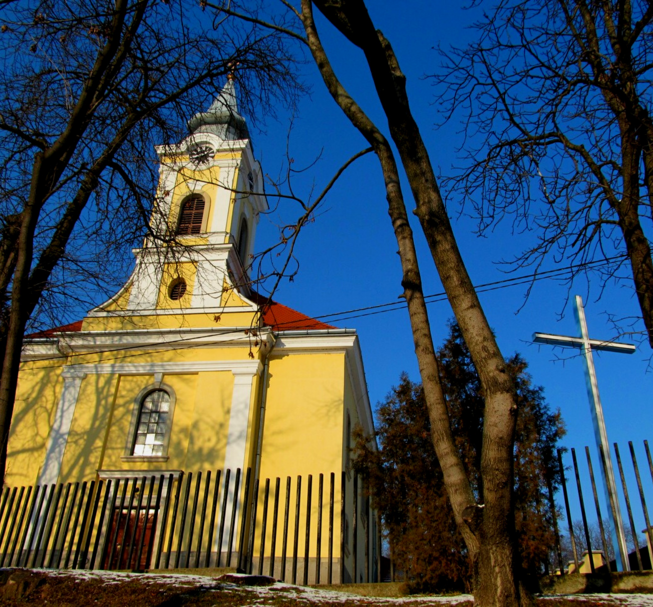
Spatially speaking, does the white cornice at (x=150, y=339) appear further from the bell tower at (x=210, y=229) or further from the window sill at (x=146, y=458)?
the window sill at (x=146, y=458)

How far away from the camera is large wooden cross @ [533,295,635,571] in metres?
8.30

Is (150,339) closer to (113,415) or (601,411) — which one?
(113,415)

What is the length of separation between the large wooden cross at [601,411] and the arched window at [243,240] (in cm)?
1260

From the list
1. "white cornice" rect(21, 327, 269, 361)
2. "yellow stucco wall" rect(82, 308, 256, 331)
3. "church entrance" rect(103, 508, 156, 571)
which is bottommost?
"church entrance" rect(103, 508, 156, 571)

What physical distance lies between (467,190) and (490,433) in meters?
3.98

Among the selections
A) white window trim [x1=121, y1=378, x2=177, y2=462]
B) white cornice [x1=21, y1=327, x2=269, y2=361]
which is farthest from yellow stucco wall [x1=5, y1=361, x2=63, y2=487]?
white window trim [x1=121, y1=378, x2=177, y2=462]

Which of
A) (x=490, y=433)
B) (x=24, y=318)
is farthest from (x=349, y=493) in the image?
(x=490, y=433)

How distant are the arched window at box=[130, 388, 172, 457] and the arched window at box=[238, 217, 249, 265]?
655 cm

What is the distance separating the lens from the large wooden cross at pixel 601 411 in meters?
8.30

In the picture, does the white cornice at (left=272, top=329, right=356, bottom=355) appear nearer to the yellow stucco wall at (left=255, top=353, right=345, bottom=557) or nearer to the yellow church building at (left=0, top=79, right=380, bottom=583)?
the yellow church building at (left=0, top=79, right=380, bottom=583)

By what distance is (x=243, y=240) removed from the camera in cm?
2222

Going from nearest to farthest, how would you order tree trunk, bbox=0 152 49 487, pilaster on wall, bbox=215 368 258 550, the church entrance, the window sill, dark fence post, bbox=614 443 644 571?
tree trunk, bbox=0 152 49 487, dark fence post, bbox=614 443 644 571, the church entrance, pilaster on wall, bbox=215 368 258 550, the window sill

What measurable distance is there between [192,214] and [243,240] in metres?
2.47

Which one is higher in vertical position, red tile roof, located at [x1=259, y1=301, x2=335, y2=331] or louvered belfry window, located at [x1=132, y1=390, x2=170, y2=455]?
red tile roof, located at [x1=259, y1=301, x2=335, y2=331]
